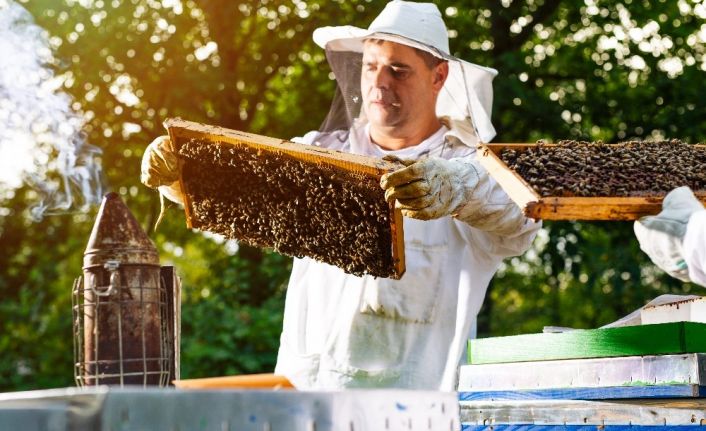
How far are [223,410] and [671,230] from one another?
1450mm

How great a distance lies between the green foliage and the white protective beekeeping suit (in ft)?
19.0

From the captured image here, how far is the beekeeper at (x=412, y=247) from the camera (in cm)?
408

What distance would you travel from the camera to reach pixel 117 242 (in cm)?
372

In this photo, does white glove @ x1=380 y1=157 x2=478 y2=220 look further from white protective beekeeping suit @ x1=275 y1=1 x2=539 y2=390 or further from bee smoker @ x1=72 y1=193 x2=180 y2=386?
bee smoker @ x1=72 y1=193 x2=180 y2=386

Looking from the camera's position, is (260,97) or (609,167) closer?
(609,167)

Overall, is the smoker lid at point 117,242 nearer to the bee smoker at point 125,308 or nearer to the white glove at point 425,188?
the bee smoker at point 125,308

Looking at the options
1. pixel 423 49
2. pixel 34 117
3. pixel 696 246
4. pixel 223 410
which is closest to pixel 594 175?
pixel 696 246

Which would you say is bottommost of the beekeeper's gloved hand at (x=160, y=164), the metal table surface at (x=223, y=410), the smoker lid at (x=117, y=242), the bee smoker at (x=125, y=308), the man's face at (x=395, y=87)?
the metal table surface at (x=223, y=410)

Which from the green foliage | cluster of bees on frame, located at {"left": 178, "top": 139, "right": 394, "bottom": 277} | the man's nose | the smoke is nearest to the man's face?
the man's nose

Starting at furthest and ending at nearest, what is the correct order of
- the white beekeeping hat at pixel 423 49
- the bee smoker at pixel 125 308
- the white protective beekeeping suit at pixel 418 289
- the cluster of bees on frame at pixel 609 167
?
the white beekeeping hat at pixel 423 49
the white protective beekeeping suit at pixel 418 289
the bee smoker at pixel 125 308
the cluster of bees on frame at pixel 609 167

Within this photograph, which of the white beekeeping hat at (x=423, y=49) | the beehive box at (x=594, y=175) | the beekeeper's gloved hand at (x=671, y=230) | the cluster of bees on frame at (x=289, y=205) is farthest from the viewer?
the white beekeeping hat at (x=423, y=49)

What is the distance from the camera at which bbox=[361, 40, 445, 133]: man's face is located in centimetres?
436

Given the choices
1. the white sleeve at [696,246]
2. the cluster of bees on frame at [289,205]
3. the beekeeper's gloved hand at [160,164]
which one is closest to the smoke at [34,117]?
the beekeeper's gloved hand at [160,164]

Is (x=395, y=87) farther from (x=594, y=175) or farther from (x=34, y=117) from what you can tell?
(x=34, y=117)
